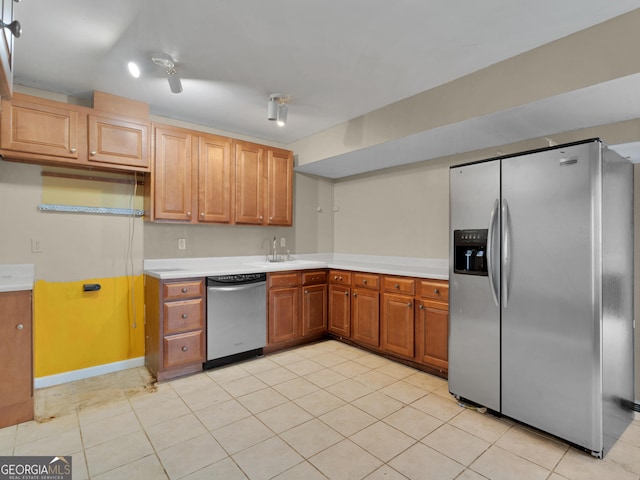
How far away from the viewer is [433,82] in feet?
8.93

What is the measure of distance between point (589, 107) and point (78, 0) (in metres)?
3.21

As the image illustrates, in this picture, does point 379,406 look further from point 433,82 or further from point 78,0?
point 78,0

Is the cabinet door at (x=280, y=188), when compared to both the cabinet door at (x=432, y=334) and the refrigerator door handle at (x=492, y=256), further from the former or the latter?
the refrigerator door handle at (x=492, y=256)

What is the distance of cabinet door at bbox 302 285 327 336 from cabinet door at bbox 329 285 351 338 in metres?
0.09

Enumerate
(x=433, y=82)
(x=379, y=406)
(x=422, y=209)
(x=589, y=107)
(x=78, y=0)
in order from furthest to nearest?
(x=422, y=209), (x=433, y=82), (x=379, y=406), (x=589, y=107), (x=78, y=0)

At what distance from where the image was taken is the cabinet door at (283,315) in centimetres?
367

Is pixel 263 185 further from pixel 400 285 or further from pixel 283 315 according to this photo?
pixel 400 285

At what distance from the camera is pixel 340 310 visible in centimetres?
400

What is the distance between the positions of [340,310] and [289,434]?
1915mm

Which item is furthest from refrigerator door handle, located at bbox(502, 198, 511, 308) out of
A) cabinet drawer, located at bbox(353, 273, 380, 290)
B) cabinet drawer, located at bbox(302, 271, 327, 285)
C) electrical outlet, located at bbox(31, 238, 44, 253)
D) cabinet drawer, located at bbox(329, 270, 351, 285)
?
electrical outlet, located at bbox(31, 238, 44, 253)

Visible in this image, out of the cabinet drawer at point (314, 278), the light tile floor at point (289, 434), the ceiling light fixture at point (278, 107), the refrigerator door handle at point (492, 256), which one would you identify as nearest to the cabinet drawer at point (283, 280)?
the cabinet drawer at point (314, 278)

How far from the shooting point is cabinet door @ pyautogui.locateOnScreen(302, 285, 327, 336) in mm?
3945

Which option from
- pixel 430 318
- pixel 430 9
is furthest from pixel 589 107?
pixel 430 318

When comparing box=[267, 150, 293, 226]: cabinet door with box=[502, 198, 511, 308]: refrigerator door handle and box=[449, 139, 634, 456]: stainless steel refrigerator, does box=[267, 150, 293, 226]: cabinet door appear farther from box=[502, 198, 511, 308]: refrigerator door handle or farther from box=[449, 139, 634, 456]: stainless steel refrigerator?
box=[502, 198, 511, 308]: refrigerator door handle
